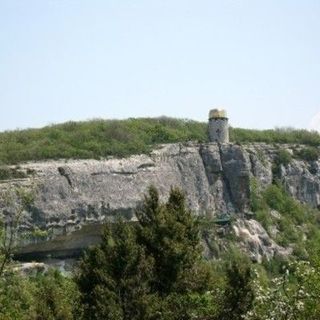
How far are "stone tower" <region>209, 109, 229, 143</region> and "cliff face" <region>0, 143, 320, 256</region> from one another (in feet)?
Answer: 3.87

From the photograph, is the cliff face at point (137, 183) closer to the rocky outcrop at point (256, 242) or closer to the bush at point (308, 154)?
the bush at point (308, 154)

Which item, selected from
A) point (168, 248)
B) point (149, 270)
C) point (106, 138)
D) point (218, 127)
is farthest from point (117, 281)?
point (218, 127)

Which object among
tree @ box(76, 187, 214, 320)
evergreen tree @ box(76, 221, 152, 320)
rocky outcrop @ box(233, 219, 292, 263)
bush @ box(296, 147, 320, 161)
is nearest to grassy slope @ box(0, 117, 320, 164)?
bush @ box(296, 147, 320, 161)

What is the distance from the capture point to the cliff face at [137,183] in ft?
136

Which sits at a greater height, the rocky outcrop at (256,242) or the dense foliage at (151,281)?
the dense foliage at (151,281)

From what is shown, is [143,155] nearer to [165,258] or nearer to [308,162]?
[308,162]

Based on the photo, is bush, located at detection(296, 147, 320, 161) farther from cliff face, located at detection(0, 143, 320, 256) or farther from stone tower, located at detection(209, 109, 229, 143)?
stone tower, located at detection(209, 109, 229, 143)

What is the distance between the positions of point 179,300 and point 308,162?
38.5 meters

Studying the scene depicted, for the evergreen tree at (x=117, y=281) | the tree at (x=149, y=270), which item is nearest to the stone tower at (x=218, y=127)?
the tree at (x=149, y=270)

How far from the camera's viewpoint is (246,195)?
53906 millimetres

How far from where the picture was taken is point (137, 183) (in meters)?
46.5

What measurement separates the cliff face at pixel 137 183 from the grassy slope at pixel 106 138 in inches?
53.3

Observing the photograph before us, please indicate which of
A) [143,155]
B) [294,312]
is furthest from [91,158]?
[294,312]

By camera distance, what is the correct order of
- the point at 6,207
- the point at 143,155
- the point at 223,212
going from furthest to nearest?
the point at 223,212 → the point at 143,155 → the point at 6,207
